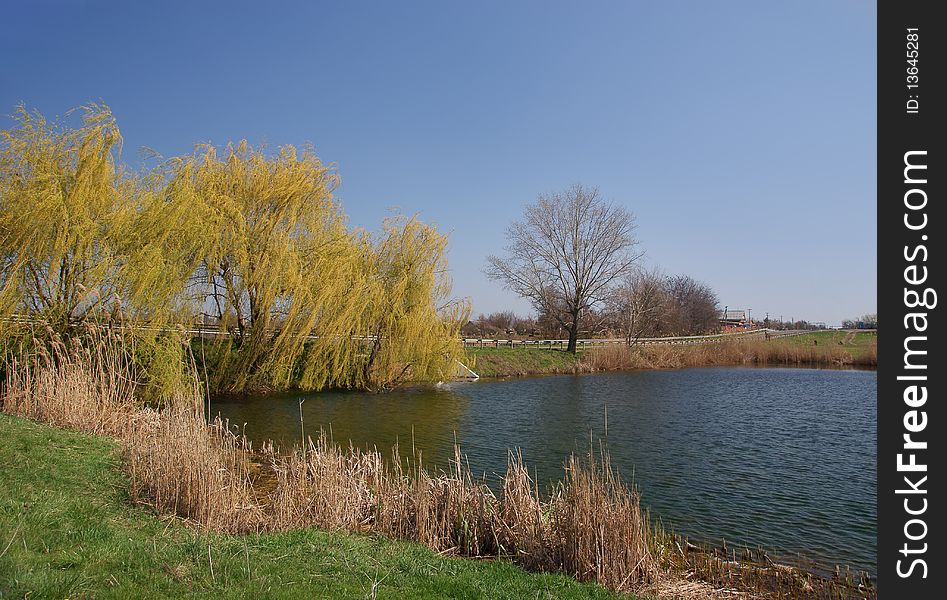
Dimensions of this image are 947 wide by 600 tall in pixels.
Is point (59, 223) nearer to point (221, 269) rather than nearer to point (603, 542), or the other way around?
point (221, 269)

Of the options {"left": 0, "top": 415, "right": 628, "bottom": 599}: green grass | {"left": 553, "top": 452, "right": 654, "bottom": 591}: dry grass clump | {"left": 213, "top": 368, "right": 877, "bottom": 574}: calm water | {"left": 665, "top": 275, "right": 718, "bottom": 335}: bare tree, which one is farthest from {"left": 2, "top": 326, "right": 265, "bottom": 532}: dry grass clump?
{"left": 665, "top": 275, "right": 718, "bottom": 335}: bare tree

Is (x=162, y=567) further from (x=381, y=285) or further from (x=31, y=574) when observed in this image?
(x=381, y=285)

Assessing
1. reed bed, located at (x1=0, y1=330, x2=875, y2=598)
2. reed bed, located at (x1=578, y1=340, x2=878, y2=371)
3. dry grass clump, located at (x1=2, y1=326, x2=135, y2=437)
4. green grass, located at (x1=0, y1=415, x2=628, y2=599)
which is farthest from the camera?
reed bed, located at (x1=578, y1=340, x2=878, y2=371)

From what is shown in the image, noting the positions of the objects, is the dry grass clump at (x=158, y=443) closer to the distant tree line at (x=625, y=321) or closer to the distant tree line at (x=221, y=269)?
the distant tree line at (x=221, y=269)

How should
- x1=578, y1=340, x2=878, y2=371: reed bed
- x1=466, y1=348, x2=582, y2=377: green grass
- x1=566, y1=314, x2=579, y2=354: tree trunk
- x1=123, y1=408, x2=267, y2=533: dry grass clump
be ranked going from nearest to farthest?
x1=123, y1=408, x2=267, y2=533: dry grass clump < x1=466, y1=348, x2=582, y2=377: green grass < x1=578, y1=340, x2=878, y2=371: reed bed < x1=566, y1=314, x2=579, y2=354: tree trunk

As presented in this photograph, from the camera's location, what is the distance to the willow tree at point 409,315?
24219mm

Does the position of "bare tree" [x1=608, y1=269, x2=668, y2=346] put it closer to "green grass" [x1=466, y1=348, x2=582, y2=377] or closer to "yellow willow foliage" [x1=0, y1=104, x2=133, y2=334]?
"green grass" [x1=466, y1=348, x2=582, y2=377]

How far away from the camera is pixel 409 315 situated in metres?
24.2

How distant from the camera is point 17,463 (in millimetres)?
7152

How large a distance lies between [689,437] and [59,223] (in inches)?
642

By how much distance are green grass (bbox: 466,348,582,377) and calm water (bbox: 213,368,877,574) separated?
14.2ft

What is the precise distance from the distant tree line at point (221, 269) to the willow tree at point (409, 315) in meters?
0.06

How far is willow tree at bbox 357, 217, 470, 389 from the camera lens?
953 inches
